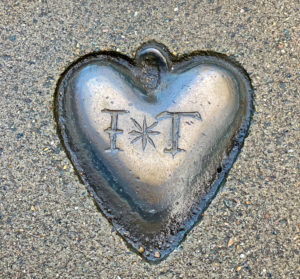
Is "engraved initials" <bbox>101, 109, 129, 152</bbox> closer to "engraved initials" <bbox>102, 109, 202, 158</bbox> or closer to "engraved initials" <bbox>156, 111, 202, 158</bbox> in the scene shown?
"engraved initials" <bbox>102, 109, 202, 158</bbox>

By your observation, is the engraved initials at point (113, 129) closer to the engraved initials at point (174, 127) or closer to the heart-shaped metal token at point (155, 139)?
the heart-shaped metal token at point (155, 139)

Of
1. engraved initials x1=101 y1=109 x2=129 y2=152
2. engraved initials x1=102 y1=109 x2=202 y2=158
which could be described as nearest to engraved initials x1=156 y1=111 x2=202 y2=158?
engraved initials x1=102 y1=109 x2=202 y2=158

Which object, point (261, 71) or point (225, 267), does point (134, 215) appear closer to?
point (225, 267)

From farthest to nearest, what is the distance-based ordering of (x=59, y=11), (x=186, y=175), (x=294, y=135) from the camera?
(x=59, y=11), (x=294, y=135), (x=186, y=175)

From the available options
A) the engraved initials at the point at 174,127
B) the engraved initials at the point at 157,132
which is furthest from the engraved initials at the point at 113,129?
the engraved initials at the point at 174,127

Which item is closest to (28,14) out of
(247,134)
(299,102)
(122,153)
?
(122,153)

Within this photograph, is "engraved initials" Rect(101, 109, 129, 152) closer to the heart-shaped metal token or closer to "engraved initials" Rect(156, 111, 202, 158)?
the heart-shaped metal token

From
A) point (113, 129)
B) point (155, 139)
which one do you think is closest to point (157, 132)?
point (155, 139)

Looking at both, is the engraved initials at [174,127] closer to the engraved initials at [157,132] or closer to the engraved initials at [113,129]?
the engraved initials at [157,132]
